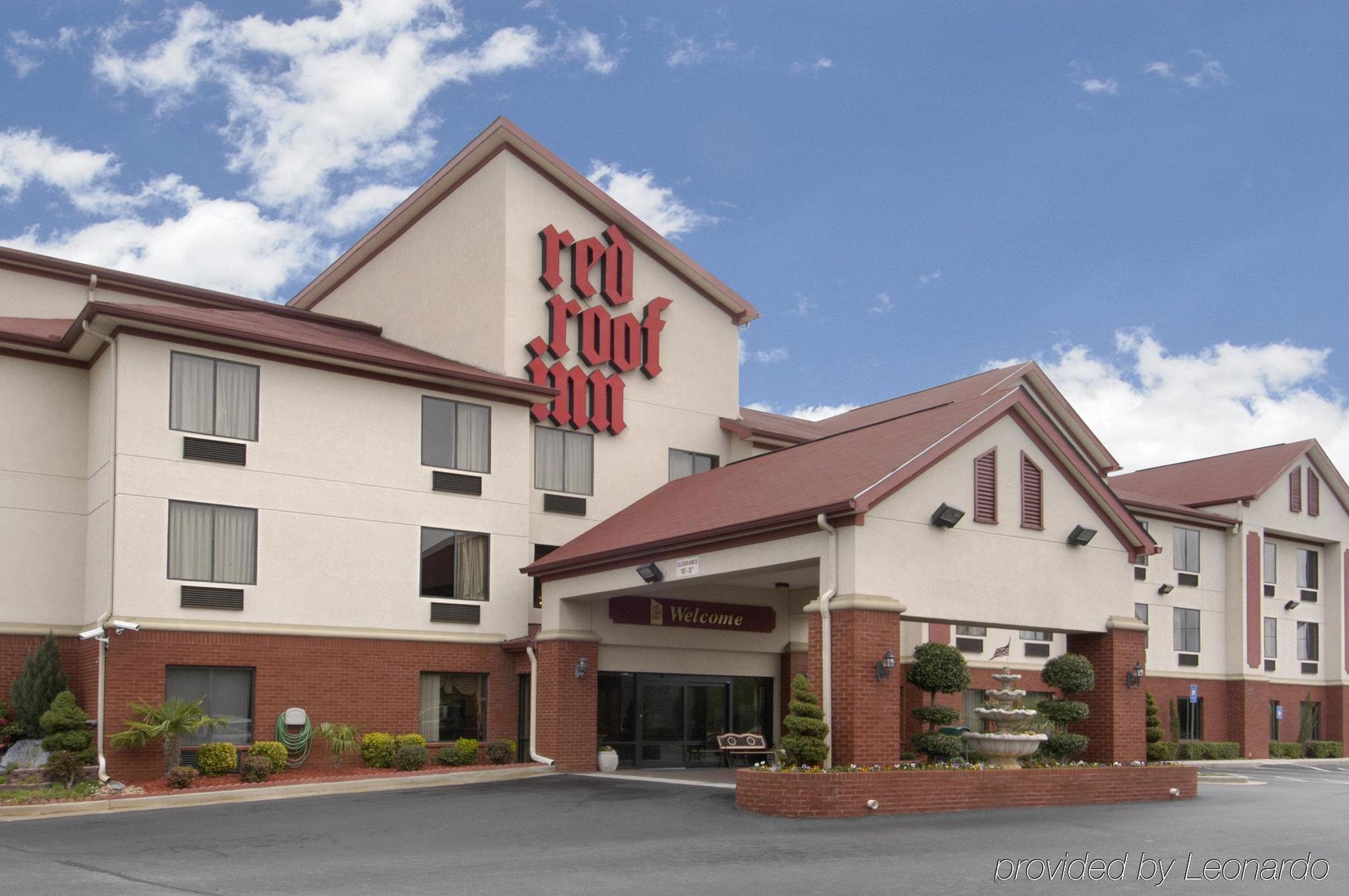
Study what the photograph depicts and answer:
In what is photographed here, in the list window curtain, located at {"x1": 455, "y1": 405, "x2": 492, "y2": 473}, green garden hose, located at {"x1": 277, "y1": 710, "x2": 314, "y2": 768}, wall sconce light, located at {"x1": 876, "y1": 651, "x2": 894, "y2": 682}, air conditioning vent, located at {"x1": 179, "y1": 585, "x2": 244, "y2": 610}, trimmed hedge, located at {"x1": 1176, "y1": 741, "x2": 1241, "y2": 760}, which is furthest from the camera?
trimmed hedge, located at {"x1": 1176, "y1": 741, "x2": 1241, "y2": 760}

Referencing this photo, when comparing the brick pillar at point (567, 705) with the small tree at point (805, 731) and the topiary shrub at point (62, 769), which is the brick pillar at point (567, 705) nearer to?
the small tree at point (805, 731)

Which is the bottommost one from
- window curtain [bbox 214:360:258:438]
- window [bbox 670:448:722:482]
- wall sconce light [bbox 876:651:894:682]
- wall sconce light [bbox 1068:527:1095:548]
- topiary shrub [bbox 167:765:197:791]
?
topiary shrub [bbox 167:765:197:791]

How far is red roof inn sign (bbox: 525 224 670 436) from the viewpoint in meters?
29.8

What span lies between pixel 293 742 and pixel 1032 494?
13.8 m

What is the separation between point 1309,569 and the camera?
48938 mm

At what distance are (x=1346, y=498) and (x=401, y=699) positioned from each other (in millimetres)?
37953

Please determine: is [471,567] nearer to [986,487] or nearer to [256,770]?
[256,770]

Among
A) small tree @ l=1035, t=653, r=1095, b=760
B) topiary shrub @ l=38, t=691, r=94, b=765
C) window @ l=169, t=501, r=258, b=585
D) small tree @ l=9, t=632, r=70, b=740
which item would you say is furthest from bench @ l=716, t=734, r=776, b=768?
small tree @ l=9, t=632, r=70, b=740

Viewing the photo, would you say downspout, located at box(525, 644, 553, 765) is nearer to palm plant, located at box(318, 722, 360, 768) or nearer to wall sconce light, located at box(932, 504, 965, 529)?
palm plant, located at box(318, 722, 360, 768)

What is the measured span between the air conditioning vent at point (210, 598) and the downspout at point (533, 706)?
568 centimetres

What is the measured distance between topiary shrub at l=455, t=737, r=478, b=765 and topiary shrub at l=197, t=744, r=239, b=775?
4359mm

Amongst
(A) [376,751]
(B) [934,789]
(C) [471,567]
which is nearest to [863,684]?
(B) [934,789]

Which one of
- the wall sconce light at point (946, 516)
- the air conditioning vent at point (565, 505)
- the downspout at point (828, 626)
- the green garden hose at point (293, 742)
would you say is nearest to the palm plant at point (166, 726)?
the green garden hose at point (293, 742)

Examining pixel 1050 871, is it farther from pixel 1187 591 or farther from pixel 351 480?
pixel 1187 591
